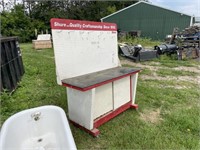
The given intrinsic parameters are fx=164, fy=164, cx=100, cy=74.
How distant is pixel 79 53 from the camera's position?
81.1 inches

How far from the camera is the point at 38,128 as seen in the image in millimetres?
1795

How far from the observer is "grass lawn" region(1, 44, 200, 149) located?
1887 millimetres

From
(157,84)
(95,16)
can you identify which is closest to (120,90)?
(157,84)

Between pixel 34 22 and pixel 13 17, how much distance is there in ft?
6.29

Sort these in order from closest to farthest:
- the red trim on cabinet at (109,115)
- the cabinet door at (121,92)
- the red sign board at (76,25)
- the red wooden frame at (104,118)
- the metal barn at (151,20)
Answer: the red sign board at (76,25) → the red wooden frame at (104,118) → the red trim on cabinet at (109,115) → the cabinet door at (121,92) → the metal barn at (151,20)

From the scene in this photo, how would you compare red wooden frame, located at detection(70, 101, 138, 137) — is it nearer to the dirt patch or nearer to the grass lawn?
the grass lawn

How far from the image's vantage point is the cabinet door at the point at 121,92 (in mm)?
2275

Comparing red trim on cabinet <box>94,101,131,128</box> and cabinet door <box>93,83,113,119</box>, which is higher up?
cabinet door <box>93,83,113,119</box>

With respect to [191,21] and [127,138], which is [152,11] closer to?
[191,21]

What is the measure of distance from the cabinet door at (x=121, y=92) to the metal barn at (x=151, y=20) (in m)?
12.4

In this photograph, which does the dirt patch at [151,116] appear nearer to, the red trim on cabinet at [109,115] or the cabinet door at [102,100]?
the red trim on cabinet at [109,115]

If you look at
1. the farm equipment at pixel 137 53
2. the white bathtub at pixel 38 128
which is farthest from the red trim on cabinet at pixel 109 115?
the farm equipment at pixel 137 53

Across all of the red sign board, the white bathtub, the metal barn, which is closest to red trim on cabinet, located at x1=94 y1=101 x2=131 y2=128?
the white bathtub

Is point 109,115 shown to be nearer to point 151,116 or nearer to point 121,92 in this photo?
point 121,92
